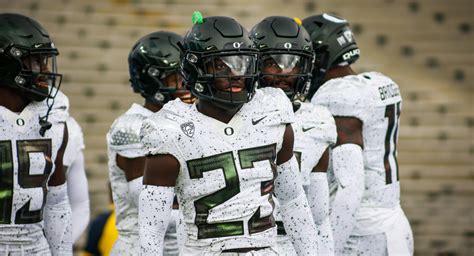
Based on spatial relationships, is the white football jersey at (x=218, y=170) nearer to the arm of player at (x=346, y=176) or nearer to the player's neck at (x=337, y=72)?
the arm of player at (x=346, y=176)

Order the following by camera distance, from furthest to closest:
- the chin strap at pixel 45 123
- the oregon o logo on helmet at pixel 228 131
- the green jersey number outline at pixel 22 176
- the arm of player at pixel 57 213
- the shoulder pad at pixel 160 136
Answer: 1. the arm of player at pixel 57 213
2. the chin strap at pixel 45 123
3. the green jersey number outline at pixel 22 176
4. the oregon o logo on helmet at pixel 228 131
5. the shoulder pad at pixel 160 136

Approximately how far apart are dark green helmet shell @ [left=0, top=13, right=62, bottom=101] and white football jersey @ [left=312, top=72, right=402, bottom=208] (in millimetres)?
1573

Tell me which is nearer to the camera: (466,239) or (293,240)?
(293,240)

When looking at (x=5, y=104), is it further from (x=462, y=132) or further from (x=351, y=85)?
(x=462, y=132)

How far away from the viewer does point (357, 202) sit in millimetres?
5719

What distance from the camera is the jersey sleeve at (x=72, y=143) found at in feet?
18.6

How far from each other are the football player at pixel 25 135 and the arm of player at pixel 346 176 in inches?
59.4

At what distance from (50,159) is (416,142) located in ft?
26.7

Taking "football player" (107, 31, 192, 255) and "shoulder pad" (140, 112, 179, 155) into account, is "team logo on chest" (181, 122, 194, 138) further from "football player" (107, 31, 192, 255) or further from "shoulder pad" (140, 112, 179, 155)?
"football player" (107, 31, 192, 255)

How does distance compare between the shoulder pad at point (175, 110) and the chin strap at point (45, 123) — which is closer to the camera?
the shoulder pad at point (175, 110)

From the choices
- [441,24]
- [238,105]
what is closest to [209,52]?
[238,105]

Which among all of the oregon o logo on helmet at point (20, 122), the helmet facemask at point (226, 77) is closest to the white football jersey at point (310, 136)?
the helmet facemask at point (226, 77)

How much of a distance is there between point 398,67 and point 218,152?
9202 millimetres

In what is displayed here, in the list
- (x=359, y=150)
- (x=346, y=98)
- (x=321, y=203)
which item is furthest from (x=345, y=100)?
(x=321, y=203)
